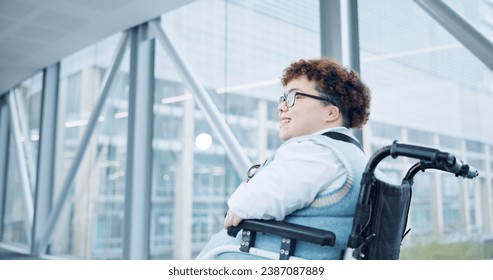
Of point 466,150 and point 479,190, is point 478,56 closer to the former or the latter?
point 466,150

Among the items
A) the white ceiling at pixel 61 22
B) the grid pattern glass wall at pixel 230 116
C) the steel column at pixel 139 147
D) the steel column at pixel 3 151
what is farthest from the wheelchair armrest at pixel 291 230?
the steel column at pixel 3 151

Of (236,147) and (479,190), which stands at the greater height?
(236,147)

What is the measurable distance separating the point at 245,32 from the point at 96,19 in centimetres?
118

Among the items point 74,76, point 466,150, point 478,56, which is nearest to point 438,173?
point 466,150

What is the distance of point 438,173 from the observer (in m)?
1.91

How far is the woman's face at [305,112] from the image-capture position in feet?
4.06

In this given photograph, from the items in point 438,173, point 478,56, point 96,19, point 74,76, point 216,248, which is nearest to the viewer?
point 216,248

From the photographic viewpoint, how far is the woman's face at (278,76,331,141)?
4.06 feet

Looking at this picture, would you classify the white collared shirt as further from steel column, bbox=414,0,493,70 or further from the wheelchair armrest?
steel column, bbox=414,0,493,70

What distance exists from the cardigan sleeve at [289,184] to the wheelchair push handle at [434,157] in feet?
0.53

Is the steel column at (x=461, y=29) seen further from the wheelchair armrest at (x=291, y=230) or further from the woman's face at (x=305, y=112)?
the wheelchair armrest at (x=291, y=230)

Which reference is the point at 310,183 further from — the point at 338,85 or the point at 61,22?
the point at 61,22

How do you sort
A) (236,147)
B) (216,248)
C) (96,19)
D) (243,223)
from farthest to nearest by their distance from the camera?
(96,19) < (236,147) < (216,248) < (243,223)
